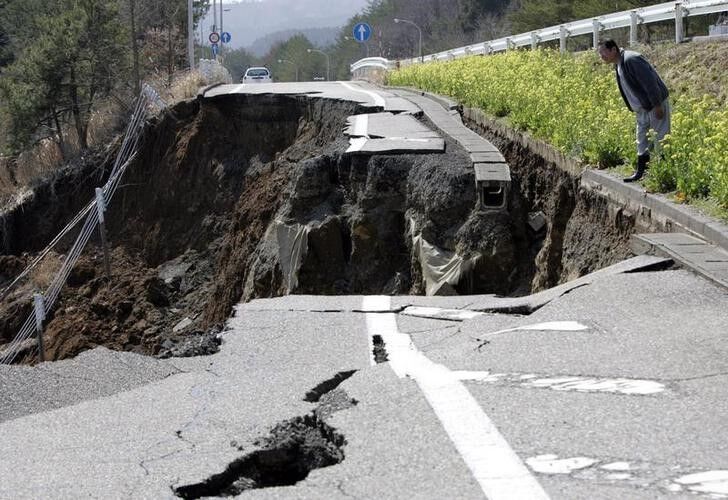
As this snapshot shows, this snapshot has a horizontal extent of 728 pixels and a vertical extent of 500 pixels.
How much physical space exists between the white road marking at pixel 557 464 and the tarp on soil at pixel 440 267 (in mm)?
7784

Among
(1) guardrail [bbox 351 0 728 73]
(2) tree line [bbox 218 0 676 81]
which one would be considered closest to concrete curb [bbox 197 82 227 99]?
(1) guardrail [bbox 351 0 728 73]

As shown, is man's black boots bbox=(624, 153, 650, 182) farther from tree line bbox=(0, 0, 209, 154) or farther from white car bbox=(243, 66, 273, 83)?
white car bbox=(243, 66, 273, 83)

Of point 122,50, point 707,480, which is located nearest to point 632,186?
point 707,480

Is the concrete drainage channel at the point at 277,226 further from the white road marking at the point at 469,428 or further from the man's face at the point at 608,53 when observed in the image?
the white road marking at the point at 469,428

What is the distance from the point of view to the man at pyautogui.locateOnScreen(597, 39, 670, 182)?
10852mm

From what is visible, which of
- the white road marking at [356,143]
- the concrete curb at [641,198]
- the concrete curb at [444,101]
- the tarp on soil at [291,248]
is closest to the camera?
the concrete curb at [641,198]

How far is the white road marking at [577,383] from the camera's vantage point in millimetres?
5945

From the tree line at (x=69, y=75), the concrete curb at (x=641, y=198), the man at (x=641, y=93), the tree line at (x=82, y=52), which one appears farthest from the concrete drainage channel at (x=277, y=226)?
the tree line at (x=82, y=52)

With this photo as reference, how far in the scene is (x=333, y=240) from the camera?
1553 centimetres

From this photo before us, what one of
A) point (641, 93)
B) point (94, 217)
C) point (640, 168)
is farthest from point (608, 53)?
point (94, 217)

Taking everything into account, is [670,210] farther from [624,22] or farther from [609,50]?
[624,22]

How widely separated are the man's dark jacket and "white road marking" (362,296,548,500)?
4.33 metres

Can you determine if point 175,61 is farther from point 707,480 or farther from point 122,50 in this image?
point 707,480

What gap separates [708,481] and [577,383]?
1.64 m
